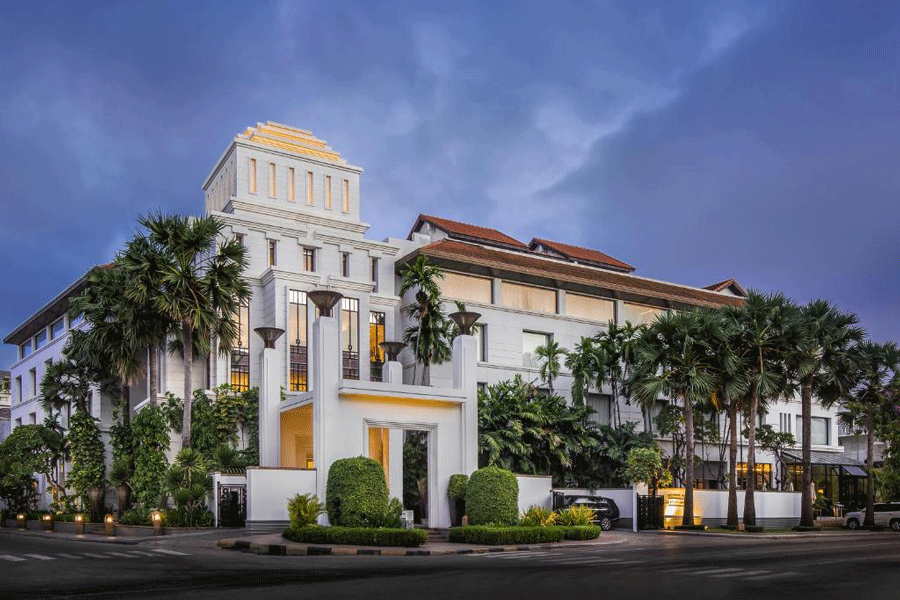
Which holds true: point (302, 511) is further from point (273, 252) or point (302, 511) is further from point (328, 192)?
point (328, 192)

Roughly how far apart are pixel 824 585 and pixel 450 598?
7.71 m

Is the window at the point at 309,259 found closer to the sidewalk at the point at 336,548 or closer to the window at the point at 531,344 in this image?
the window at the point at 531,344

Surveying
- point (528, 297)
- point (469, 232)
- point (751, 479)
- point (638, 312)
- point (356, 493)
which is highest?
point (469, 232)

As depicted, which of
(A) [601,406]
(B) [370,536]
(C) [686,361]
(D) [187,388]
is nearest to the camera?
(B) [370,536]

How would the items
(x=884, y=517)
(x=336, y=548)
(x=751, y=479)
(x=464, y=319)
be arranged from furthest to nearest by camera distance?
(x=884, y=517)
(x=751, y=479)
(x=464, y=319)
(x=336, y=548)

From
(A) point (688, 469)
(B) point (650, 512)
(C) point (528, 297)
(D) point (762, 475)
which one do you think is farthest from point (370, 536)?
(D) point (762, 475)

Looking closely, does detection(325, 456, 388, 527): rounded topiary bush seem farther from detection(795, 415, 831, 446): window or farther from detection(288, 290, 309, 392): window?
detection(795, 415, 831, 446): window

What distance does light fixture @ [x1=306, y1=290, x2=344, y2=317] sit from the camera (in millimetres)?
33031

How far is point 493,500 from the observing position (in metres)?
32.4

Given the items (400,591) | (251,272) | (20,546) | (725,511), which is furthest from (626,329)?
(400,591)

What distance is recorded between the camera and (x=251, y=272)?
161ft

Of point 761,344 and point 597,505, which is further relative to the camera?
point 761,344

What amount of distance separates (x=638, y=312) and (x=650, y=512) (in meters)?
20.5

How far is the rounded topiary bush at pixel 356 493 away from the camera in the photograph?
97.8ft
